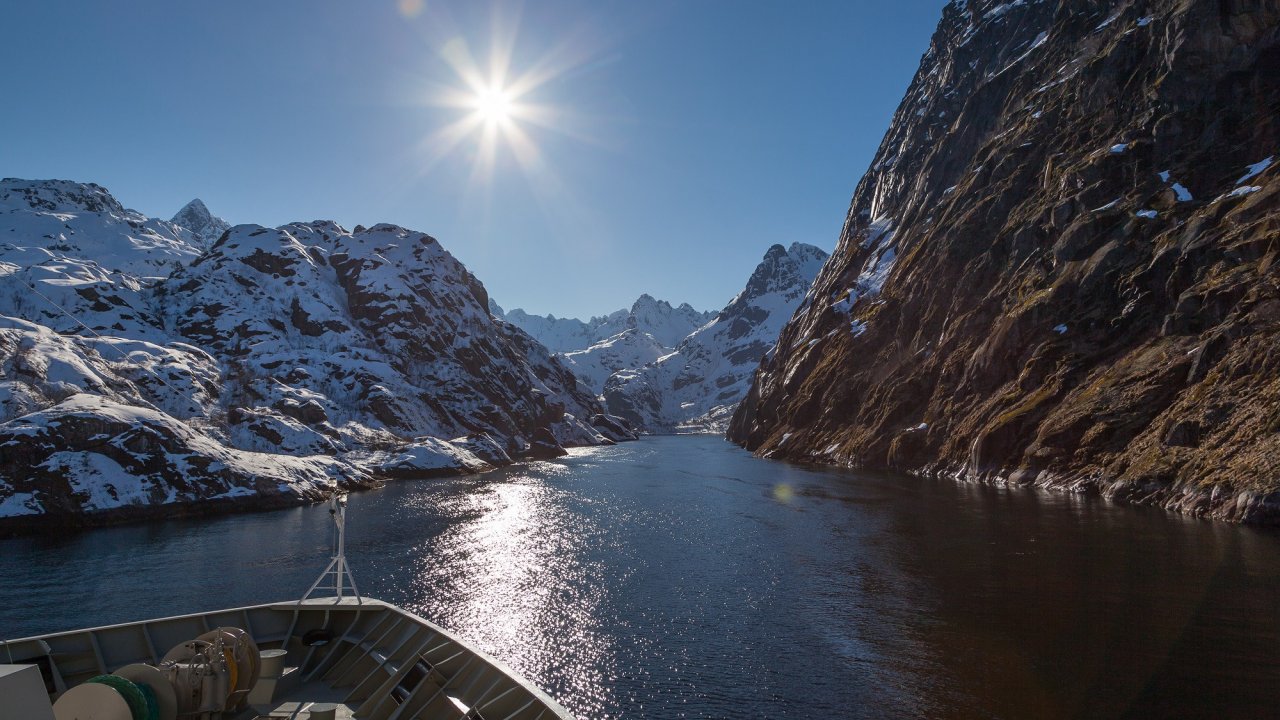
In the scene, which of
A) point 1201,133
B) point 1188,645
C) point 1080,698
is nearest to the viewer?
point 1080,698

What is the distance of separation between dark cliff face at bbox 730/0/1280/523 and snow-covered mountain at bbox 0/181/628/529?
84547 mm

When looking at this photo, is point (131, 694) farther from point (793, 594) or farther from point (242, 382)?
point (242, 382)

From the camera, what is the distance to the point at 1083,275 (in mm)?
89375

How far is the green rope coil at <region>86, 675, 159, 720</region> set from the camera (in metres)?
15.1

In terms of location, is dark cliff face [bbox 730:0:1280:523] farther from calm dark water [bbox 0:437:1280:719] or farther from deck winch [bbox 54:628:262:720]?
deck winch [bbox 54:628:262:720]

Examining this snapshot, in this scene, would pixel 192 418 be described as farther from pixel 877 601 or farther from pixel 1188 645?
pixel 1188 645

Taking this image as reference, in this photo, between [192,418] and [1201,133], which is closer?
[1201,133]

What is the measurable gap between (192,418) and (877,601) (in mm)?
112088

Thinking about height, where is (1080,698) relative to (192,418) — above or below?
below

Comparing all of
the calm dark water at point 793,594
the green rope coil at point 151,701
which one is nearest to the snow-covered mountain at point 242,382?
the calm dark water at point 793,594

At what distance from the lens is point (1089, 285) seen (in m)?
87.8

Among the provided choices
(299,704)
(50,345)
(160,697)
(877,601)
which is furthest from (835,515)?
(50,345)

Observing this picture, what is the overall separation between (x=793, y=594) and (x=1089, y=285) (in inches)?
2857

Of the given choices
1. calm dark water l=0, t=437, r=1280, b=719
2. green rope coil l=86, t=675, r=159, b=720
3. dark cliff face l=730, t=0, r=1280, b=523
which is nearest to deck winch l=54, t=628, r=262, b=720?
green rope coil l=86, t=675, r=159, b=720
